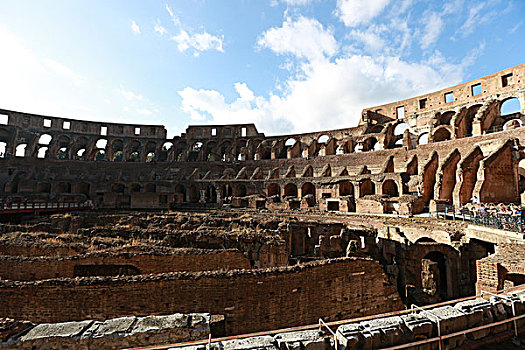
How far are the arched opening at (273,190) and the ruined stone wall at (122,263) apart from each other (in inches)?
1016

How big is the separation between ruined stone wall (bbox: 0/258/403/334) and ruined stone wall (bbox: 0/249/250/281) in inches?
79.1

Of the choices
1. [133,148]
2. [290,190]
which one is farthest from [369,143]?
[133,148]

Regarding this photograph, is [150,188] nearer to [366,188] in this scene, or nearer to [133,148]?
[133,148]

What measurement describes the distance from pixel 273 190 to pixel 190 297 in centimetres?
2965

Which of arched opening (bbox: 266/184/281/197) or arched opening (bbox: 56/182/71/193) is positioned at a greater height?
arched opening (bbox: 56/182/71/193)

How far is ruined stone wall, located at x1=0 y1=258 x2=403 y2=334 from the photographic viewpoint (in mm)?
5609

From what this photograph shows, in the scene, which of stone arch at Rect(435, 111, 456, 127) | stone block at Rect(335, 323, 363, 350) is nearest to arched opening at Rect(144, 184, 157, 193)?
stone block at Rect(335, 323, 363, 350)

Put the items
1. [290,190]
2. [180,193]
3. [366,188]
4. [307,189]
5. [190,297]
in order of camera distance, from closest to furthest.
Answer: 1. [190,297]
2. [366,188]
3. [307,189]
4. [290,190]
5. [180,193]

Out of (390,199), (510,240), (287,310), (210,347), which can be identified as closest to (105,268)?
(287,310)

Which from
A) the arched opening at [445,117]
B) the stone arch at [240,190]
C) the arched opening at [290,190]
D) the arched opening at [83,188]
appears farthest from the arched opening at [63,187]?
the arched opening at [445,117]

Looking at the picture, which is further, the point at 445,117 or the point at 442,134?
the point at 445,117

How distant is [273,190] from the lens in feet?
116

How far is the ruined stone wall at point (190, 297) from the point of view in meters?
5.61

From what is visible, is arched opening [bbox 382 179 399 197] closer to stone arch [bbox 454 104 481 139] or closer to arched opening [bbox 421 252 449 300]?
stone arch [bbox 454 104 481 139]
